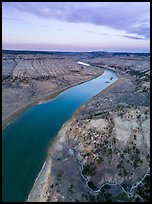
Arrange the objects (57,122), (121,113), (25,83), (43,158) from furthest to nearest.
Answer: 1. (25,83)
2. (57,122)
3. (121,113)
4. (43,158)

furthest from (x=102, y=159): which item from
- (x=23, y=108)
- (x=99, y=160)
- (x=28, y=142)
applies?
(x=23, y=108)

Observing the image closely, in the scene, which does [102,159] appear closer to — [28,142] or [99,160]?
[99,160]

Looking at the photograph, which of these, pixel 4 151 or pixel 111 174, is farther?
pixel 4 151

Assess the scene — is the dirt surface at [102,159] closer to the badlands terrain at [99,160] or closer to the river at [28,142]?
the badlands terrain at [99,160]

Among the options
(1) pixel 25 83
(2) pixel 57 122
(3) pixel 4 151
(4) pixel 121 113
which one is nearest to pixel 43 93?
(1) pixel 25 83

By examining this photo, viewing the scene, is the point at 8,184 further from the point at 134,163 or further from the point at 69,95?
the point at 69,95

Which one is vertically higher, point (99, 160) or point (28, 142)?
point (28, 142)
